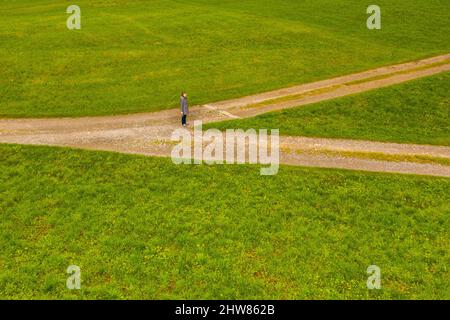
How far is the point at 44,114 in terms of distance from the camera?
2759cm

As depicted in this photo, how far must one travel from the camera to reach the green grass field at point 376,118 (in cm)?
2556

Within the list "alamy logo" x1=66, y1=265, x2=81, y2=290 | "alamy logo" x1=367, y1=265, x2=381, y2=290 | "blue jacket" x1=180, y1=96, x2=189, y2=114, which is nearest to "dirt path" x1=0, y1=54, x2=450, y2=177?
"blue jacket" x1=180, y1=96, x2=189, y2=114

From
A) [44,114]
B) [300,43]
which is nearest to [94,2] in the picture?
[300,43]

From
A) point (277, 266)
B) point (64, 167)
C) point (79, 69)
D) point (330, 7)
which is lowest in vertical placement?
point (277, 266)

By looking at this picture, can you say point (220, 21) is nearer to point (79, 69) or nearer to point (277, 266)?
point (79, 69)

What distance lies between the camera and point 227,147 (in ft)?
78.8

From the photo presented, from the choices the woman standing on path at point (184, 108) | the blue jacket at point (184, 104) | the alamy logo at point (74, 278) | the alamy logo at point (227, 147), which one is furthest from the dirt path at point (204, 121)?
the alamy logo at point (74, 278)

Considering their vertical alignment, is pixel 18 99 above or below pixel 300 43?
below

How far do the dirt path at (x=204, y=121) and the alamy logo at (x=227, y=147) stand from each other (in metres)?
0.65

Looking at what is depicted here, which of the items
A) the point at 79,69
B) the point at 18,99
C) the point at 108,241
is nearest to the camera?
the point at 108,241

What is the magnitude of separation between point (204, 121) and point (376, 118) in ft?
37.5

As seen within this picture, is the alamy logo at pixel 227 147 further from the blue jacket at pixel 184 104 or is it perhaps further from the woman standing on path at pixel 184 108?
the blue jacket at pixel 184 104

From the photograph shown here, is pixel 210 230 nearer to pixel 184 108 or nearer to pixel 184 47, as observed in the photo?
pixel 184 108

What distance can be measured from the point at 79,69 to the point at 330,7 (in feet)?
120
